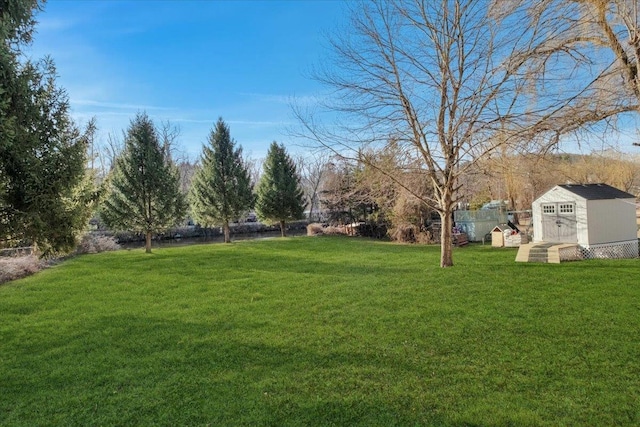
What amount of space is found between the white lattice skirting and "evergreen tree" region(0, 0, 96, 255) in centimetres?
1483

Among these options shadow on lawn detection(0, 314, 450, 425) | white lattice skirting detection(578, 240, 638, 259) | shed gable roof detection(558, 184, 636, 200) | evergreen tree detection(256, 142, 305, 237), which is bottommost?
shadow on lawn detection(0, 314, 450, 425)

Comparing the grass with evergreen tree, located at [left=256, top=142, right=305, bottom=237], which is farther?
evergreen tree, located at [left=256, top=142, right=305, bottom=237]

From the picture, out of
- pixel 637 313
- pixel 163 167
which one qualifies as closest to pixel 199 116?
pixel 163 167

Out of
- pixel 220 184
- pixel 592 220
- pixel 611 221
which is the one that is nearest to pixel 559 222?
pixel 592 220

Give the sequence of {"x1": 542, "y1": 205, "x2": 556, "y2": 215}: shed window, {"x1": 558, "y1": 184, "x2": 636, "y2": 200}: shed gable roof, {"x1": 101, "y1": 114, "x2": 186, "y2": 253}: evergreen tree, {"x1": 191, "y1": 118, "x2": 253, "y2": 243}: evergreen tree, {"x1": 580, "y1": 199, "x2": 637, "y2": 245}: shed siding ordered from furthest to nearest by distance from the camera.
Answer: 1. {"x1": 191, "y1": 118, "x2": 253, "y2": 243}: evergreen tree
2. {"x1": 101, "y1": 114, "x2": 186, "y2": 253}: evergreen tree
3. {"x1": 542, "y1": 205, "x2": 556, "y2": 215}: shed window
4. {"x1": 558, "y1": 184, "x2": 636, "y2": 200}: shed gable roof
5. {"x1": 580, "y1": 199, "x2": 637, "y2": 245}: shed siding

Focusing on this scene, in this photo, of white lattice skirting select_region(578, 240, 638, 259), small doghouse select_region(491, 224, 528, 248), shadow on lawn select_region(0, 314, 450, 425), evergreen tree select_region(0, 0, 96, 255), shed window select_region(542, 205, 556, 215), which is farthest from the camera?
small doghouse select_region(491, 224, 528, 248)

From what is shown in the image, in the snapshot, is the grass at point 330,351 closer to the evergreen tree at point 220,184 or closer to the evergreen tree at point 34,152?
the evergreen tree at point 34,152

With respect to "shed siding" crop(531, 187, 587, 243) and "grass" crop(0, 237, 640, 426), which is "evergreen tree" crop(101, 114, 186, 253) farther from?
"shed siding" crop(531, 187, 587, 243)

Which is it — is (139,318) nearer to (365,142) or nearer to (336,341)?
(336,341)

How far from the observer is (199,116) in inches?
1151

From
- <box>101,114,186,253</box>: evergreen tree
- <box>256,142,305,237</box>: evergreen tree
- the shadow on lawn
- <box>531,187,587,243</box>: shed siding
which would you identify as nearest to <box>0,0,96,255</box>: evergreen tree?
the shadow on lawn

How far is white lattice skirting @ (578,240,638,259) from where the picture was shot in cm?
1271

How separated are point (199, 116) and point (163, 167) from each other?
12.8 m

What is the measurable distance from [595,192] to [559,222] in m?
1.76
